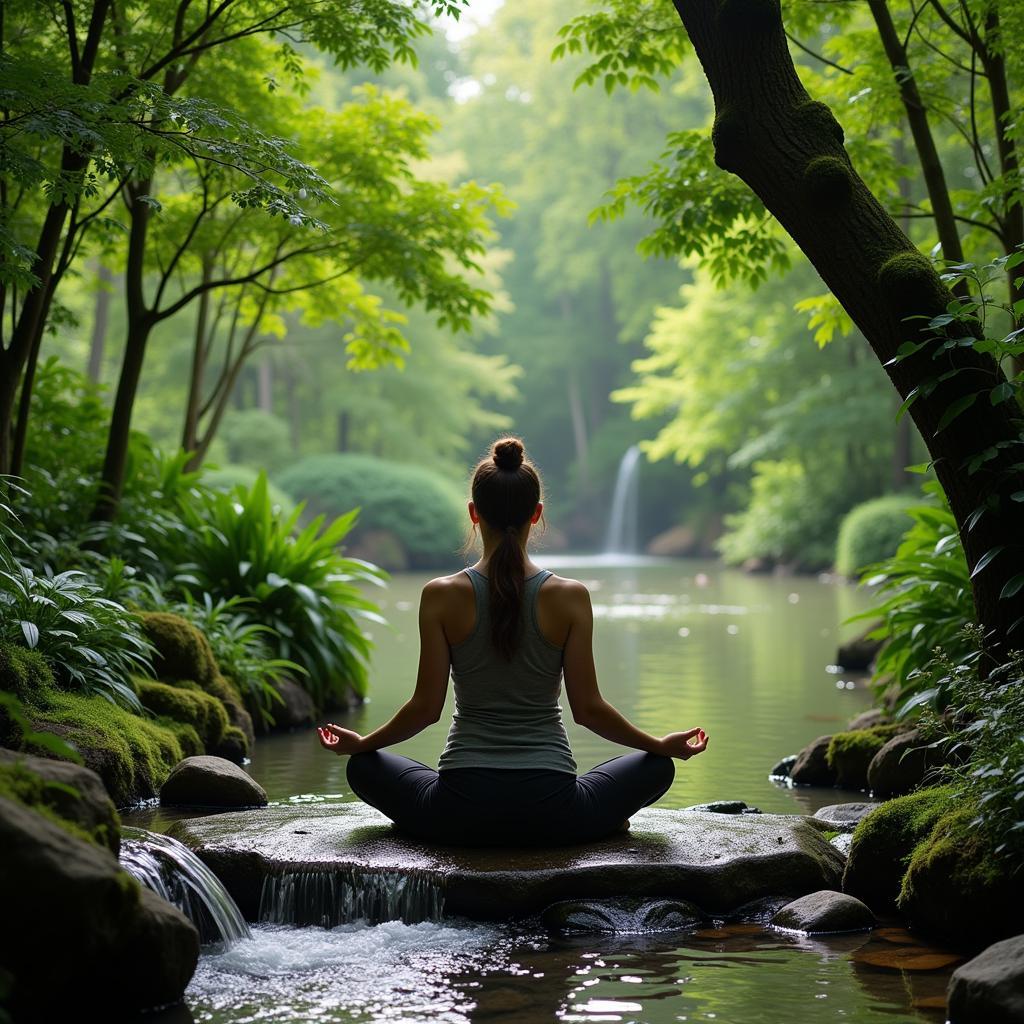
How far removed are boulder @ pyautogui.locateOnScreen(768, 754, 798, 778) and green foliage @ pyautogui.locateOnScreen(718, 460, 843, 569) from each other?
2369 cm

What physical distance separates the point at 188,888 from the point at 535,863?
47.0 inches

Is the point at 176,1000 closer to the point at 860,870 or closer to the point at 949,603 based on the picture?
the point at 860,870

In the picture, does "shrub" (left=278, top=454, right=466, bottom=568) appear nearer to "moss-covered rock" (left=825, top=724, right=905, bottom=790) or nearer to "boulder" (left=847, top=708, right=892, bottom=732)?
"boulder" (left=847, top=708, right=892, bottom=732)

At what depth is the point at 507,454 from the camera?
197 inches

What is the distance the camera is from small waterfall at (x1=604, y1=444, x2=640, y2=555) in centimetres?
4566

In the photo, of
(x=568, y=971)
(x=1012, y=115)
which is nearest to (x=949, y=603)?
(x=1012, y=115)

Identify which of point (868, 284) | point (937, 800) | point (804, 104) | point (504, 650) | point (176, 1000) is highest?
point (804, 104)

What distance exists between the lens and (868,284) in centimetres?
550

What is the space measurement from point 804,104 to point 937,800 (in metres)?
2.87

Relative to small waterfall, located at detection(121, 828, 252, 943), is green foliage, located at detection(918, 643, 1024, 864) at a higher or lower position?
higher

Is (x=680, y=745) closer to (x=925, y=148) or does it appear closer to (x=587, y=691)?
(x=587, y=691)

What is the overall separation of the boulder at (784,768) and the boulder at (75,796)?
4.75 metres

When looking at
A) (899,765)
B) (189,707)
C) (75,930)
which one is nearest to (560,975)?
(75,930)

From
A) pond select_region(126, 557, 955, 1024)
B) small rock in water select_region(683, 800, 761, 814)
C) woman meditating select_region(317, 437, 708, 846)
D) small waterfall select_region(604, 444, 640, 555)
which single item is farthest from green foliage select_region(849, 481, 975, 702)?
small waterfall select_region(604, 444, 640, 555)
